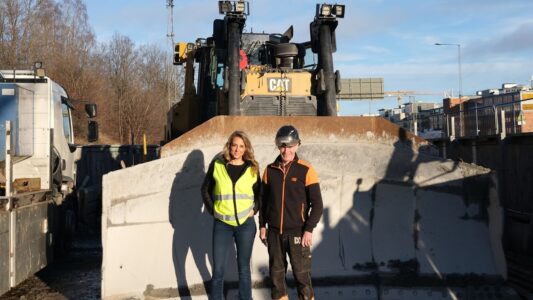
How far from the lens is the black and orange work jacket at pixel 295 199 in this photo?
5.00 meters

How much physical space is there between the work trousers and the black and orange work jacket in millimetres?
80

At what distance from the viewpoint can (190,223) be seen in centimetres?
615

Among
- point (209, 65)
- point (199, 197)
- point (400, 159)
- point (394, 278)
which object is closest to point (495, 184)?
point (400, 159)

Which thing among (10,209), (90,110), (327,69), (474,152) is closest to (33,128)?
(10,209)

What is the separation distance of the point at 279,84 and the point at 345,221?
9.36ft

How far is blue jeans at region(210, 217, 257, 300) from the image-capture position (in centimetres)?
536

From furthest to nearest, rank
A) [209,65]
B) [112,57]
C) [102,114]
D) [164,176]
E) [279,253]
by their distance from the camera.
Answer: [112,57] < [102,114] < [209,65] < [164,176] < [279,253]

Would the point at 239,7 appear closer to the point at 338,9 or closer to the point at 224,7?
the point at 224,7

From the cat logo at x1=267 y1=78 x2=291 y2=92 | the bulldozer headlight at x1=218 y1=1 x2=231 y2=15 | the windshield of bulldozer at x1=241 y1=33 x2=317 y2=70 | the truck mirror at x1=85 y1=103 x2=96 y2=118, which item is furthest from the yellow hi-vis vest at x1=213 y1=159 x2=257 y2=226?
the truck mirror at x1=85 y1=103 x2=96 y2=118

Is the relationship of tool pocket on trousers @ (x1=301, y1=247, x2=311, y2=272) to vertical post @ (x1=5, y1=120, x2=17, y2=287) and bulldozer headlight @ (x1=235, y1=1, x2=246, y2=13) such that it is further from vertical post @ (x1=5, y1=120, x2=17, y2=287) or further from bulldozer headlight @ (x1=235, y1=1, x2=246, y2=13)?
bulldozer headlight @ (x1=235, y1=1, x2=246, y2=13)

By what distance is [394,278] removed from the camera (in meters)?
6.16

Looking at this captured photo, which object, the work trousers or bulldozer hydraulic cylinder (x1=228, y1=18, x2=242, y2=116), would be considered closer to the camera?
the work trousers

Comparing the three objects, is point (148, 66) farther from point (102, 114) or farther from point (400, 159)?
point (400, 159)

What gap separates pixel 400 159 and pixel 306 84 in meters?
2.64
